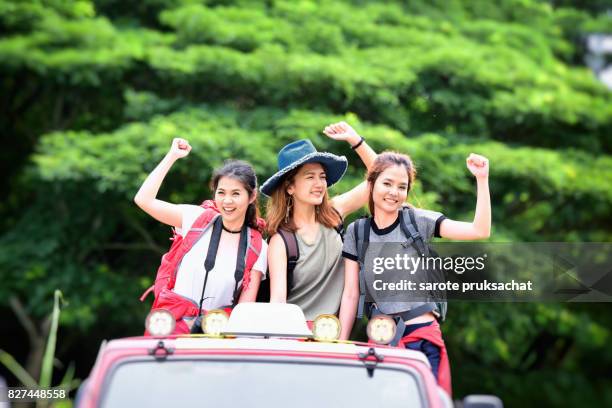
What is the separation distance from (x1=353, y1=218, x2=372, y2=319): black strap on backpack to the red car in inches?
42.6

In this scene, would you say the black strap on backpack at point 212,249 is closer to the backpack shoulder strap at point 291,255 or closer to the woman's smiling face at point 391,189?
the backpack shoulder strap at point 291,255

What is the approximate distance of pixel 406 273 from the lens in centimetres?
470

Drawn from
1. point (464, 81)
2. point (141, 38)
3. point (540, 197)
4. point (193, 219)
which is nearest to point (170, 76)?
point (141, 38)

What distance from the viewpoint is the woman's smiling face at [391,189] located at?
15.8 feet

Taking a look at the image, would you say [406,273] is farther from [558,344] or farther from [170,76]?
[558,344]

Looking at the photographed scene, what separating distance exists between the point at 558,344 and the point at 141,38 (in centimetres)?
893

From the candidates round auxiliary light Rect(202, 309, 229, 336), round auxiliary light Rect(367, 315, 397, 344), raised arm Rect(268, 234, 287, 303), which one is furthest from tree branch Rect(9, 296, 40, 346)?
round auxiliary light Rect(367, 315, 397, 344)

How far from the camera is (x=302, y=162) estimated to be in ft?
16.4

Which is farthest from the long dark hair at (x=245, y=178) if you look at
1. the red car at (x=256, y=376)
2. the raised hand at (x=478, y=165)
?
the red car at (x=256, y=376)

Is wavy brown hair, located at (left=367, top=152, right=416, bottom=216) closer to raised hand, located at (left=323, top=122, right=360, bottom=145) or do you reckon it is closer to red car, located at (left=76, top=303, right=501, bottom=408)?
raised hand, located at (left=323, top=122, right=360, bottom=145)

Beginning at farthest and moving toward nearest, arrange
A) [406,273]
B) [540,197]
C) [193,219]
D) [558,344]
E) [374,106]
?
[558,344]
[540,197]
[374,106]
[193,219]
[406,273]

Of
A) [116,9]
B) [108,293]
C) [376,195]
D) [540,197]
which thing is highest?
[116,9]

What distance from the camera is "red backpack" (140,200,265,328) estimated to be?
4.75m

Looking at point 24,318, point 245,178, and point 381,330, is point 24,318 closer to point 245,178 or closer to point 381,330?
point 245,178
